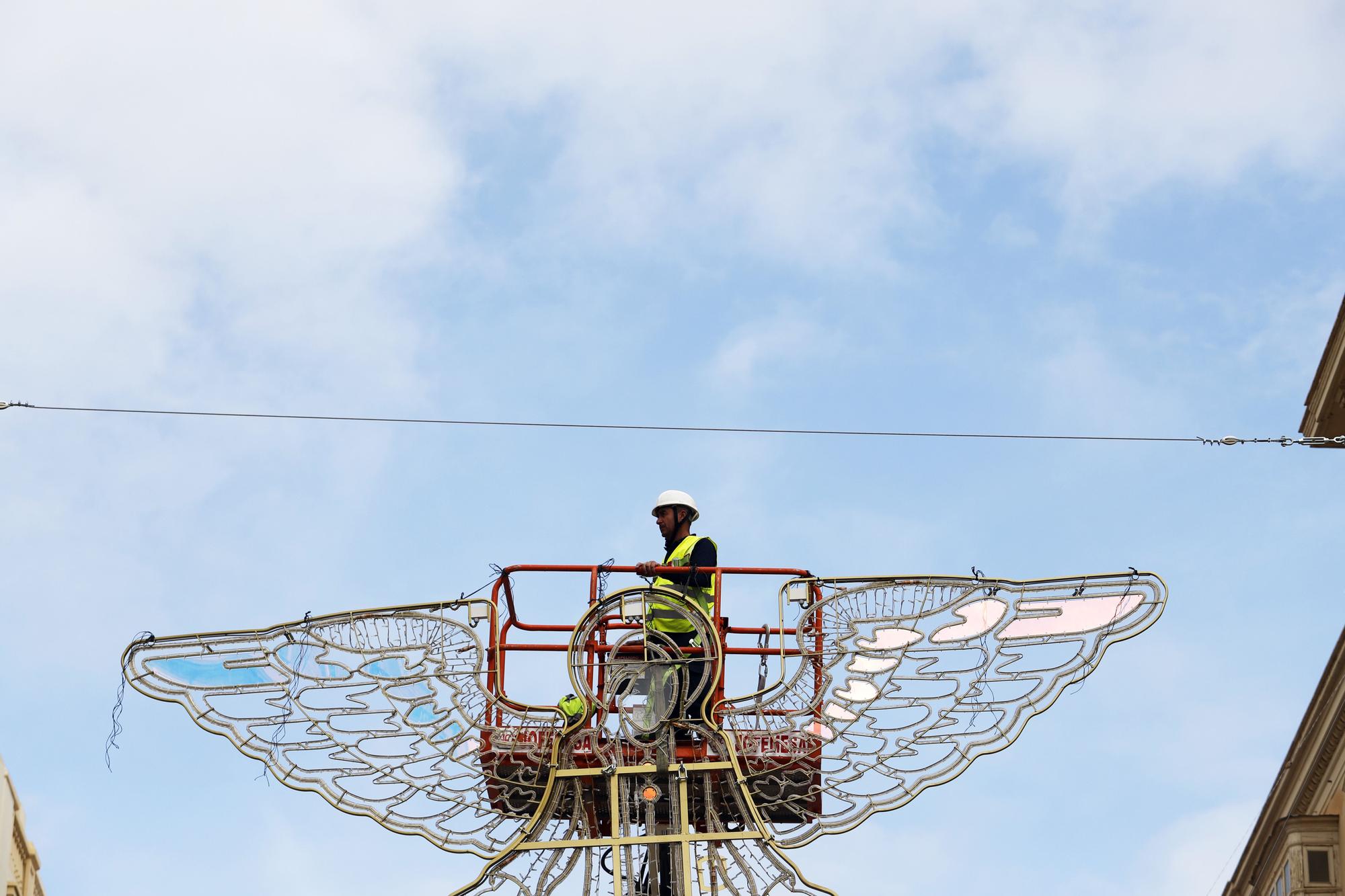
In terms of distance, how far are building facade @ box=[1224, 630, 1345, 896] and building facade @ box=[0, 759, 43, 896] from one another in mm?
16231

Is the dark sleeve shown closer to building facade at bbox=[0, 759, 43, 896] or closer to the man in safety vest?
the man in safety vest

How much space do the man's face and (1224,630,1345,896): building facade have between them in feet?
27.2

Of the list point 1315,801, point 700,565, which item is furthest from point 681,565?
point 1315,801

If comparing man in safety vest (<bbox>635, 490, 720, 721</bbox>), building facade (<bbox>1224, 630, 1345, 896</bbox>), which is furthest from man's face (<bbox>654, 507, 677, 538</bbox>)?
building facade (<bbox>1224, 630, 1345, 896</bbox>)

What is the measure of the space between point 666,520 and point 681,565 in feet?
2.86

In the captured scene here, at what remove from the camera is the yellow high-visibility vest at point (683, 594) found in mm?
27703

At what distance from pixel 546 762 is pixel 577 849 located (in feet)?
3.67

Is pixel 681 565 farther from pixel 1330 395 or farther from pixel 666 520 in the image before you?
pixel 1330 395

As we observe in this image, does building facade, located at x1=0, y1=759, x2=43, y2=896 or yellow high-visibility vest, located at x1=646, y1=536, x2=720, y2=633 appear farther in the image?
building facade, located at x1=0, y1=759, x2=43, y2=896

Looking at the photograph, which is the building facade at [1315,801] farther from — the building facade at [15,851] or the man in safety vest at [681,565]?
the building facade at [15,851]

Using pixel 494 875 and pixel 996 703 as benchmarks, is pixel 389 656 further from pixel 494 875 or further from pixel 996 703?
pixel 996 703

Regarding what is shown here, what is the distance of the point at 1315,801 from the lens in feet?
106

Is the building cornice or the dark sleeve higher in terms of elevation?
the building cornice

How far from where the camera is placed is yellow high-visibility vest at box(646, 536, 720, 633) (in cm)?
2770
